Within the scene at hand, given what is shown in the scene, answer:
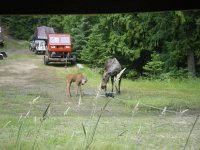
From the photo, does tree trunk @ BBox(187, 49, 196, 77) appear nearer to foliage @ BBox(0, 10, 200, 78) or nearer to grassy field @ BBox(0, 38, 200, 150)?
foliage @ BBox(0, 10, 200, 78)

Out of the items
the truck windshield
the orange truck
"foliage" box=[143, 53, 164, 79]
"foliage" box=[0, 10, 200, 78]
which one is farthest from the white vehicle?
"foliage" box=[143, 53, 164, 79]

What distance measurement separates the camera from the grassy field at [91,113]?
281 inches

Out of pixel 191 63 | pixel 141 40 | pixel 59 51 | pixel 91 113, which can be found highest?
pixel 141 40

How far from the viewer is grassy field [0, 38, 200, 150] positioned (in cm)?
715

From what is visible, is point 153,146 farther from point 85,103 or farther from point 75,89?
point 75,89

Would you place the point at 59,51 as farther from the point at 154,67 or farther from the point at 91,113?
the point at 91,113

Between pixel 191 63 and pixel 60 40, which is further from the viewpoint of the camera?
pixel 60 40

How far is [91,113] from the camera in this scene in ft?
13.4

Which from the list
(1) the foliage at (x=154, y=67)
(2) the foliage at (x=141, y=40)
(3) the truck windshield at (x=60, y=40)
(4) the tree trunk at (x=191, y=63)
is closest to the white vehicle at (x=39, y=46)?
(2) the foliage at (x=141, y=40)

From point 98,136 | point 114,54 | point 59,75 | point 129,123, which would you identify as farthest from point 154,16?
point 98,136

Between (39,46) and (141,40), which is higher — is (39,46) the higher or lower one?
the lower one

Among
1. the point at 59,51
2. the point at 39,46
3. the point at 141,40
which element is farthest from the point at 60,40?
the point at 39,46

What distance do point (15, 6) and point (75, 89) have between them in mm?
13993

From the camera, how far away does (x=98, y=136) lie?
27.5ft
